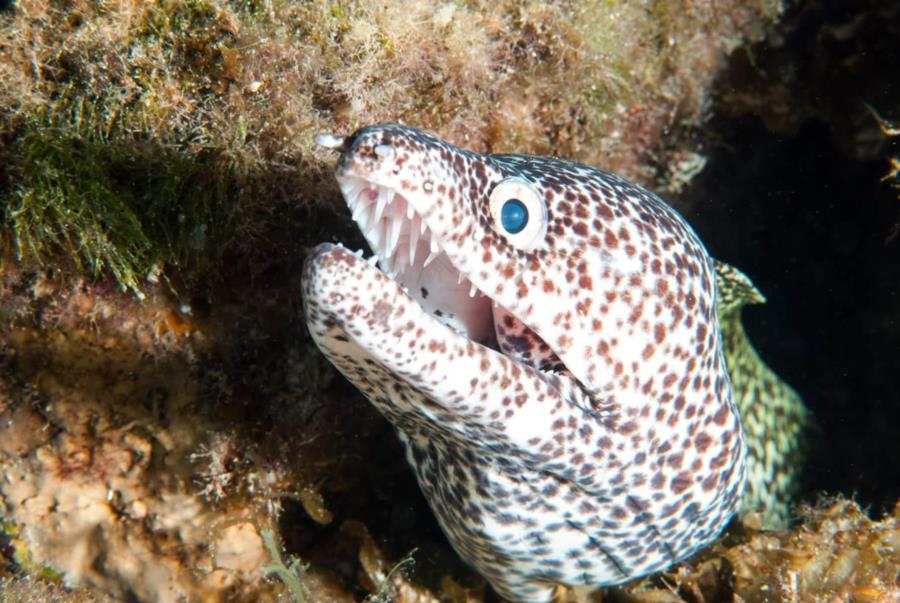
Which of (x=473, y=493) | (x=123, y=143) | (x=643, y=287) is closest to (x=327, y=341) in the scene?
(x=473, y=493)

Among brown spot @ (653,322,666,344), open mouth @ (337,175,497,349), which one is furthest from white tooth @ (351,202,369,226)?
brown spot @ (653,322,666,344)

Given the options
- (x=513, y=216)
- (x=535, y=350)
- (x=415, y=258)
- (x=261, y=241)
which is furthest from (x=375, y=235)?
(x=261, y=241)

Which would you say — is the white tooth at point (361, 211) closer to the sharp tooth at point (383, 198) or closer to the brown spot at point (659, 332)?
the sharp tooth at point (383, 198)

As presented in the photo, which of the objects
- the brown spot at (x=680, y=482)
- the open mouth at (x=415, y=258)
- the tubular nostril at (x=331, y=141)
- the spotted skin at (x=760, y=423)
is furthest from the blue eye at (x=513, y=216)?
the spotted skin at (x=760, y=423)

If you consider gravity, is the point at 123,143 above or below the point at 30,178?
above

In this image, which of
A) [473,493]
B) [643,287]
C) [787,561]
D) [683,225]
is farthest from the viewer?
[787,561]

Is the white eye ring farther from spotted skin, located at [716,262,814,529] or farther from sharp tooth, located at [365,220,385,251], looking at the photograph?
spotted skin, located at [716,262,814,529]

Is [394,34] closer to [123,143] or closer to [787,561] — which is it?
[123,143]
